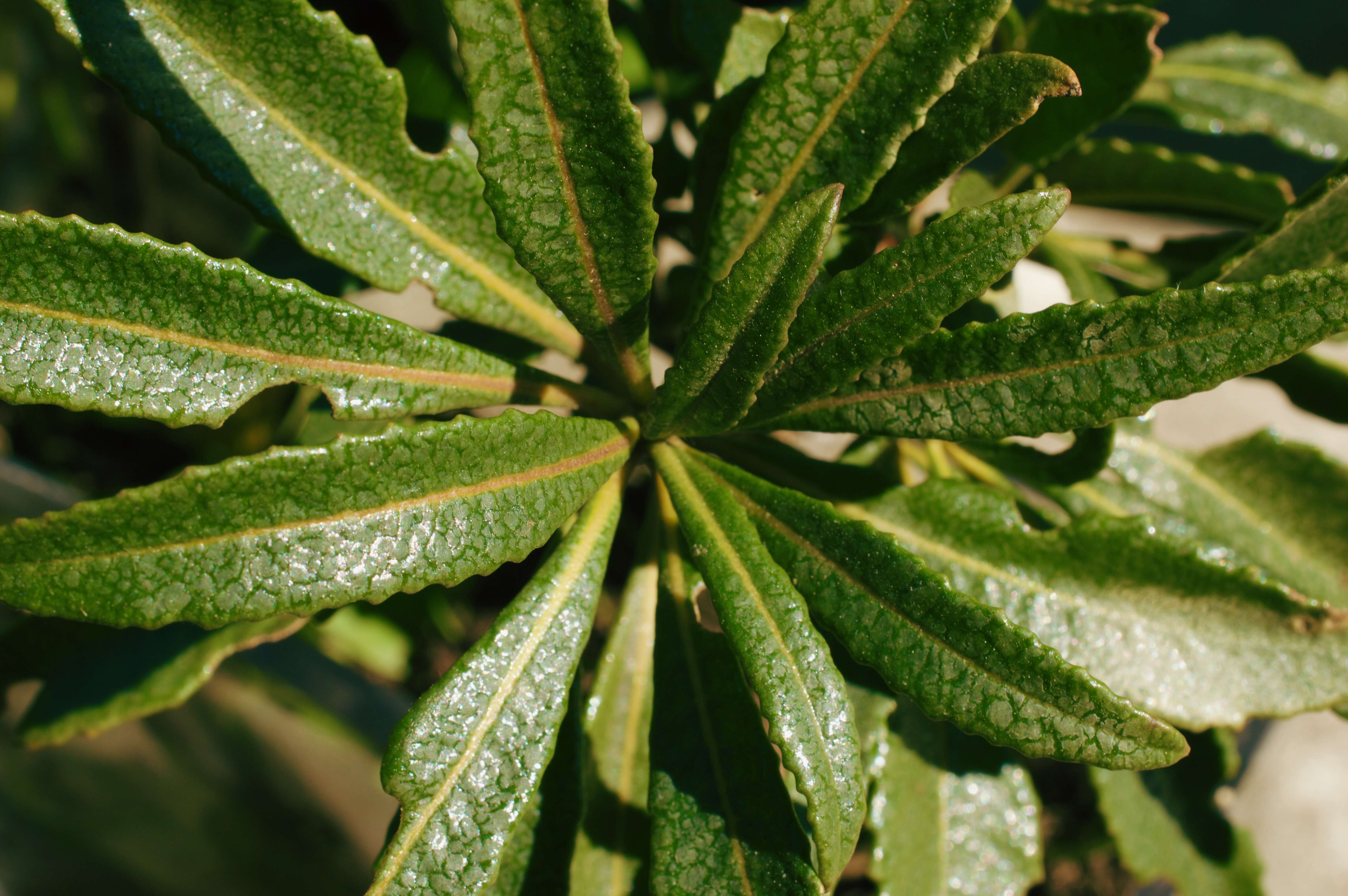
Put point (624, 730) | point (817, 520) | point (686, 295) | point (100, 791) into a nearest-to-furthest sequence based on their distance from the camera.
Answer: point (817, 520), point (624, 730), point (686, 295), point (100, 791)

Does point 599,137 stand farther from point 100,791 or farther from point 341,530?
point 100,791

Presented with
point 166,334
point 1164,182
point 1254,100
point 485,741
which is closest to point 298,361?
point 166,334

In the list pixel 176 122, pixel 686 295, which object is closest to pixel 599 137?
pixel 176 122

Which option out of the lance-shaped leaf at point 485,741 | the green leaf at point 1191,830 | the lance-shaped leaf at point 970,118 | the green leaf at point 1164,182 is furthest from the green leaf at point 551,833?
the green leaf at point 1164,182

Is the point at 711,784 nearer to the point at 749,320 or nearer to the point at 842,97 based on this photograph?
the point at 749,320

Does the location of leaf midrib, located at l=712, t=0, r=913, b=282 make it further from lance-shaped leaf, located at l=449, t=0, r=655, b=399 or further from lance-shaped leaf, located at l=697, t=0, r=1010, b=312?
lance-shaped leaf, located at l=449, t=0, r=655, b=399

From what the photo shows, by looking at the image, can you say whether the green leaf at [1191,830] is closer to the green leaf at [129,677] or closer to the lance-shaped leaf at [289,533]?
the lance-shaped leaf at [289,533]
